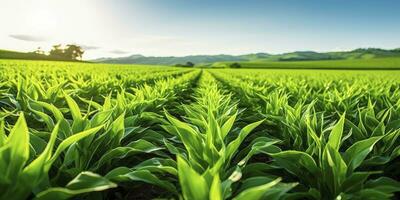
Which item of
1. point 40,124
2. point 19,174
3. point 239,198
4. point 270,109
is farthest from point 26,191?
point 270,109

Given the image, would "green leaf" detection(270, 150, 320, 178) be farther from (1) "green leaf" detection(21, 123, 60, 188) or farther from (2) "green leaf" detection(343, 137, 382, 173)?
(1) "green leaf" detection(21, 123, 60, 188)

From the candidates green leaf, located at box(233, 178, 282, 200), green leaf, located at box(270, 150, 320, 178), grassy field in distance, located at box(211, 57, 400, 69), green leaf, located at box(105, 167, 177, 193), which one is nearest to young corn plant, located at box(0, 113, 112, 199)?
green leaf, located at box(105, 167, 177, 193)

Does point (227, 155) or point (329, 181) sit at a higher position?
point (227, 155)

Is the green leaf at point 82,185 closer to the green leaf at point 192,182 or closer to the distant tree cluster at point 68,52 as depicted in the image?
the green leaf at point 192,182

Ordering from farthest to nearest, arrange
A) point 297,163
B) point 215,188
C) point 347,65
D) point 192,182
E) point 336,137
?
point 347,65 → point 297,163 → point 336,137 → point 192,182 → point 215,188

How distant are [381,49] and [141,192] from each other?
168m

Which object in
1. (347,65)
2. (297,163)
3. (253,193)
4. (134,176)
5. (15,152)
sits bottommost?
(347,65)

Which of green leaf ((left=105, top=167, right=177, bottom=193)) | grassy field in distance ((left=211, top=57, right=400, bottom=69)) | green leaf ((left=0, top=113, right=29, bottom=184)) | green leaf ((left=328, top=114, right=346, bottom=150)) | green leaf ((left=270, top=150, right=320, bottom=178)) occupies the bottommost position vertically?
grassy field in distance ((left=211, top=57, right=400, bottom=69))

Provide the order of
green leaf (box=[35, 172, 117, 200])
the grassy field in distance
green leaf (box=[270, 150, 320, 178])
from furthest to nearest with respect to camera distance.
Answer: the grassy field in distance
green leaf (box=[270, 150, 320, 178])
green leaf (box=[35, 172, 117, 200])

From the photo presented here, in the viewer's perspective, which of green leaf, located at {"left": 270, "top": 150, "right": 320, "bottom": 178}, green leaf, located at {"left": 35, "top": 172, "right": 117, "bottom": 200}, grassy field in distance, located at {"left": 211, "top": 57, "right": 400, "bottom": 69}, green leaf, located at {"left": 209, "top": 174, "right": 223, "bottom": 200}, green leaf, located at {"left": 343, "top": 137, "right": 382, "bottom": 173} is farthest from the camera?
grassy field in distance, located at {"left": 211, "top": 57, "right": 400, "bottom": 69}

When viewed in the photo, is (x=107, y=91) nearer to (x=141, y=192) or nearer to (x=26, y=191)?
(x=141, y=192)

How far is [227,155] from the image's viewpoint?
1866 millimetres

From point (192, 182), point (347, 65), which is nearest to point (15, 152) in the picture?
point (192, 182)

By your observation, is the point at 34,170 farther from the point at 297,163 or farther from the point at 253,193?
the point at 297,163
